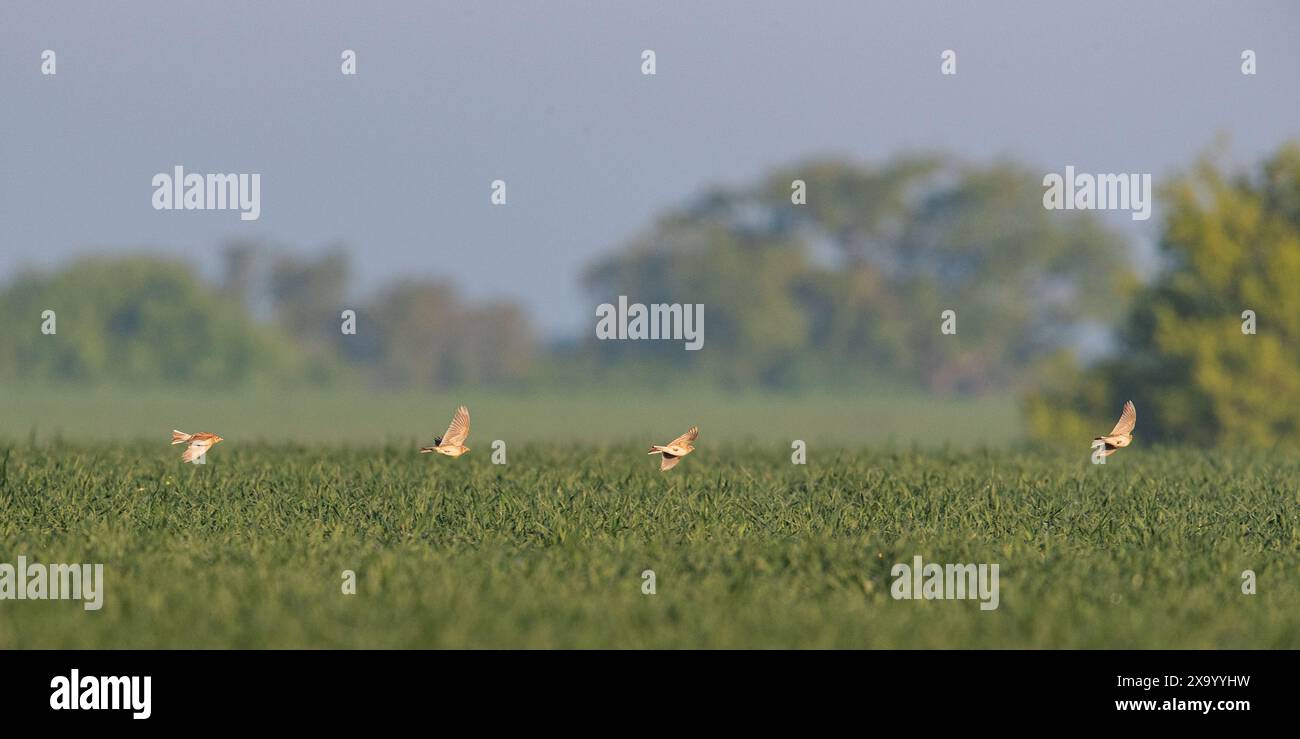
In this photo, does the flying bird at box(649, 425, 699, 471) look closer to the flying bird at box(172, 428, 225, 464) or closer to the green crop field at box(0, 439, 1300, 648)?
the green crop field at box(0, 439, 1300, 648)

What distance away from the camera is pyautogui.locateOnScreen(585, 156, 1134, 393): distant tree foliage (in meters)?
65.5

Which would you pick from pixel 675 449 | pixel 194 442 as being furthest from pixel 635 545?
pixel 194 442

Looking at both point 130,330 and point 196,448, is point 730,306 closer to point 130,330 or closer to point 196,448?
point 130,330

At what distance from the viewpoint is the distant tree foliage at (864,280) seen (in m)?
65.5

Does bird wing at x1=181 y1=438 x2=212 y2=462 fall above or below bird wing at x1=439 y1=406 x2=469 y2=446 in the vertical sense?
below

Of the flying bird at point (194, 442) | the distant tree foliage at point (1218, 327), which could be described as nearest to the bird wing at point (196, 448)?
the flying bird at point (194, 442)

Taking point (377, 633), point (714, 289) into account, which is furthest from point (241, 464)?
point (714, 289)

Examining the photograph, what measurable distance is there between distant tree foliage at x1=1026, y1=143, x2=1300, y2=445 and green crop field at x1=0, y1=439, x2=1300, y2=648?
11.9m

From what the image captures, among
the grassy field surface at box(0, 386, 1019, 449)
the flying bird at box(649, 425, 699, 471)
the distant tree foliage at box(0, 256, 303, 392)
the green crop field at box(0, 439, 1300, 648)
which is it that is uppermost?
the distant tree foliage at box(0, 256, 303, 392)

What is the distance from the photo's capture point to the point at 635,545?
11.7 meters

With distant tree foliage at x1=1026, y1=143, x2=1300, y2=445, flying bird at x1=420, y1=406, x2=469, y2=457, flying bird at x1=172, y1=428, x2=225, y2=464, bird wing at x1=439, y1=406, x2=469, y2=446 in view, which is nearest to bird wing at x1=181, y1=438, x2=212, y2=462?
flying bird at x1=172, y1=428, x2=225, y2=464
